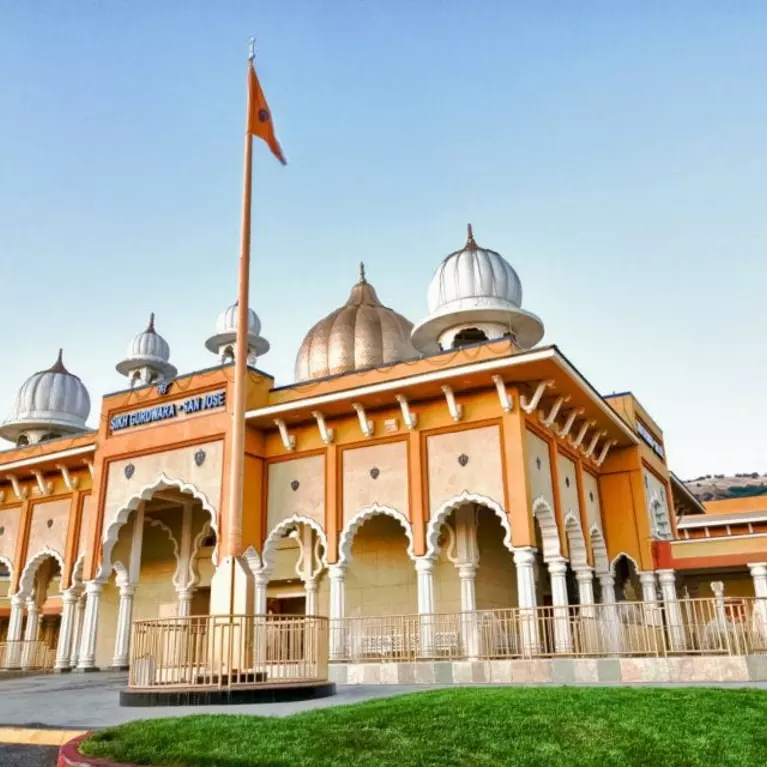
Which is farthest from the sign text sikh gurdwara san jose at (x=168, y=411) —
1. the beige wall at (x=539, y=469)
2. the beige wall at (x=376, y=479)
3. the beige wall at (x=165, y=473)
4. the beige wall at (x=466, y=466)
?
the beige wall at (x=539, y=469)

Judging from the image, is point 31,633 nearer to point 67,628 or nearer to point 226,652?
point 67,628

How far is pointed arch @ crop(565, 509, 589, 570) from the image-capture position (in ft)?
53.5

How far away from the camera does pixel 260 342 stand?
26125 millimetres

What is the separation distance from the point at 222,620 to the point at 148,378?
62.0 feet

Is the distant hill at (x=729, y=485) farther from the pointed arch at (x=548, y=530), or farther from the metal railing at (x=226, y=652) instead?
the metal railing at (x=226, y=652)

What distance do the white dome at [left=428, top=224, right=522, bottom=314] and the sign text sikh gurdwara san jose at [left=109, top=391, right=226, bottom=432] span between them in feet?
17.6

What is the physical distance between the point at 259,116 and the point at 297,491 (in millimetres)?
7532

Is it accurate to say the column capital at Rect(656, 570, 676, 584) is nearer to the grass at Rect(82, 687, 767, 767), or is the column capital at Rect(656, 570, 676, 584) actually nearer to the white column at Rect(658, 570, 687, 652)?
the white column at Rect(658, 570, 687, 652)

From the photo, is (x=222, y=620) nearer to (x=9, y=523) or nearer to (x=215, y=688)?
(x=215, y=688)

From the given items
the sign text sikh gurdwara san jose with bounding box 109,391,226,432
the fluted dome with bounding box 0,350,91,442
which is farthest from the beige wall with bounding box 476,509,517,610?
the fluted dome with bounding box 0,350,91,442

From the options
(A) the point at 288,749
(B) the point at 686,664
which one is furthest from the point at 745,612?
(A) the point at 288,749

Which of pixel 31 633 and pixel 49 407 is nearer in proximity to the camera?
pixel 31 633

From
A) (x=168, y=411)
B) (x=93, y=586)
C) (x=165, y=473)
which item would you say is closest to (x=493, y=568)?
(x=165, y=473)

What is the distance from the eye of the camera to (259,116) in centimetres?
1277
